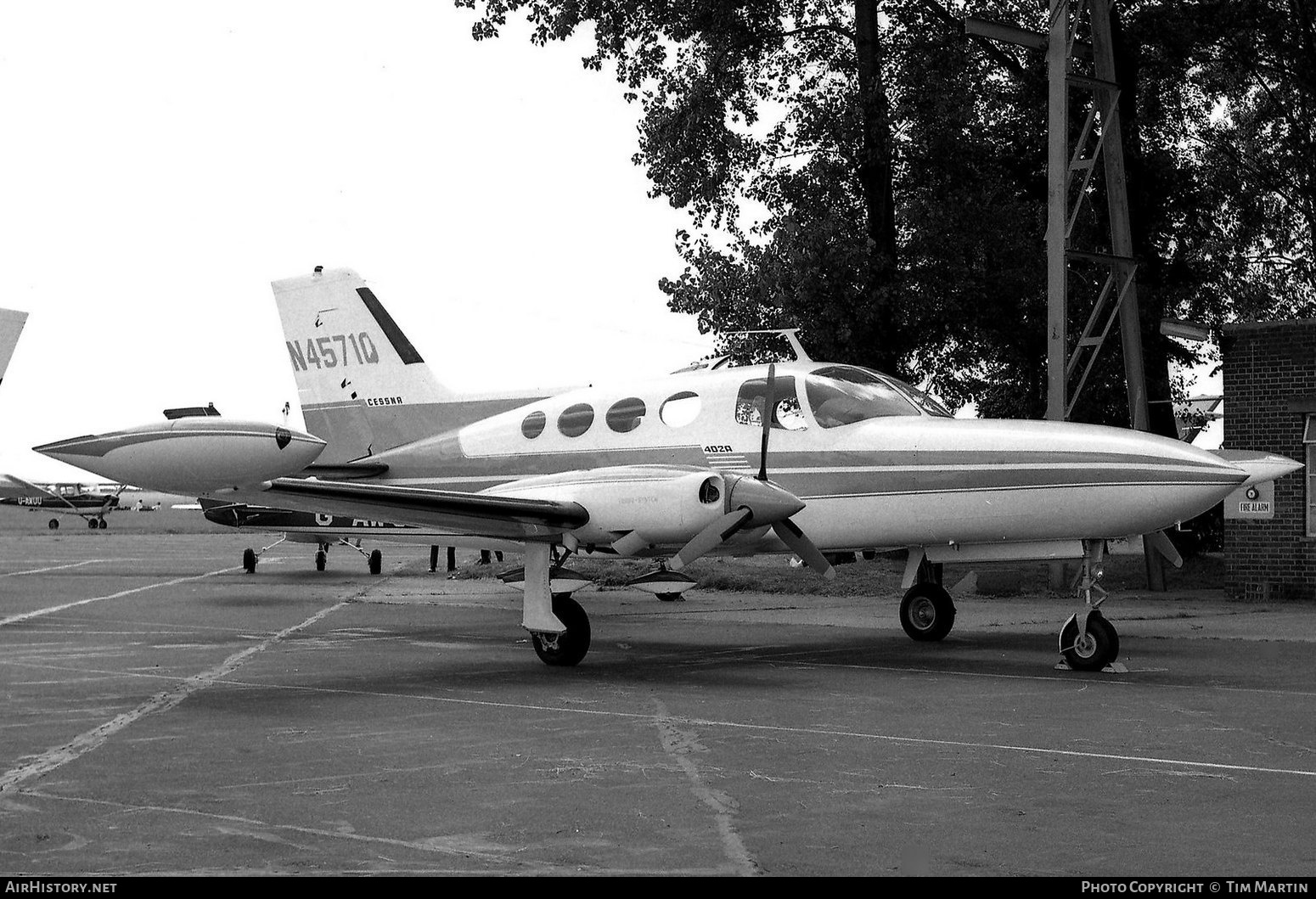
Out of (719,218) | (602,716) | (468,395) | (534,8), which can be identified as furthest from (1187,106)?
(602,716)

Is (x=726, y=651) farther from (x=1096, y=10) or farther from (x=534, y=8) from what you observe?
(x=534, y=8)

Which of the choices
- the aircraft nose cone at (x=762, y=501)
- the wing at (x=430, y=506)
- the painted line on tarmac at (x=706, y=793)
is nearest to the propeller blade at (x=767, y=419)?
the aircraft nose cone at (x=762, y=501)

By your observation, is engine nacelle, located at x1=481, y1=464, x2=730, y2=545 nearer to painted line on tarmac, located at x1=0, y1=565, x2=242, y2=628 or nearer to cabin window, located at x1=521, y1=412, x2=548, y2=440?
cabin window, located at x1=521, y1=412, x2=548, y2=440

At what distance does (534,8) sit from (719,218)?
5.87 metres

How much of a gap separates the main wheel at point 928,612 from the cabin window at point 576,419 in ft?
13.2

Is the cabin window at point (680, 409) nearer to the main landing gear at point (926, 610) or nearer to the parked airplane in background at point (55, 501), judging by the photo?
the main landing gear at point (926, 610)

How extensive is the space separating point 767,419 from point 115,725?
6423 millimetres

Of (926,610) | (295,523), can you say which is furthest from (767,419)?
(295,523)

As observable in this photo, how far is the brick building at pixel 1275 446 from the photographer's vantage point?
2052 cm

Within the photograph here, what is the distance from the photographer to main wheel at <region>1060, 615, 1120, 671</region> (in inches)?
459

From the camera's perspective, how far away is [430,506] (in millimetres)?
11781

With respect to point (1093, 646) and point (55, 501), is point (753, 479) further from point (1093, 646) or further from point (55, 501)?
point (55, 501)

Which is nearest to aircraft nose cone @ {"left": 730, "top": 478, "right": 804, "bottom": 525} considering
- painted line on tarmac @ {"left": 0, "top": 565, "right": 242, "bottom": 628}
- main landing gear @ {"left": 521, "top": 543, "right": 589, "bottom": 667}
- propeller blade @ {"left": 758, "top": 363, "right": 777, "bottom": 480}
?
propeller blade @ {"left": 758, "top": 363, "right": 777, "bottom": 480}
